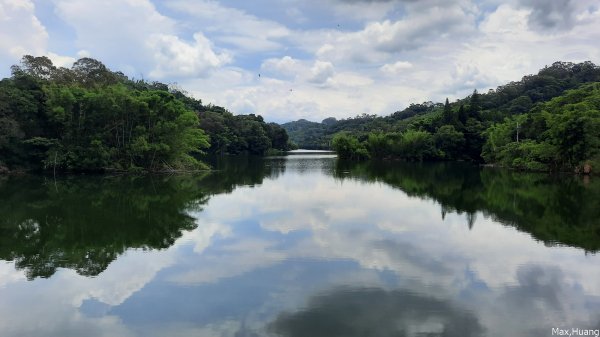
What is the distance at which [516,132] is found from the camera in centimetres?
5166

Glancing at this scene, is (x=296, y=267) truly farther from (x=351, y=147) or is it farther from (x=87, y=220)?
(x=351, y=147)

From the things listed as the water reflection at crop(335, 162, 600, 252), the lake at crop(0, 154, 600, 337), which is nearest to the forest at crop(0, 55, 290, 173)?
the lake at crop(0, 154, 600, 337)

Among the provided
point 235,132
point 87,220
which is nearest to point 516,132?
point 87,220

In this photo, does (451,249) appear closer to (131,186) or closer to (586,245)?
(586,245)

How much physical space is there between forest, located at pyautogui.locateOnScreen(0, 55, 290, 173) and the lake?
1501 cm

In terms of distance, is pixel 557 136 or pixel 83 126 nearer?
pixel 83 126

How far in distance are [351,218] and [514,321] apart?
1007 centimetres

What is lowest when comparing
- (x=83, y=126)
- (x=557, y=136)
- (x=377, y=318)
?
(x=377, y=318)

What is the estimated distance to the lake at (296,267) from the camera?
7.67 meters

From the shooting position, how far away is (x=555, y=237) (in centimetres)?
1438

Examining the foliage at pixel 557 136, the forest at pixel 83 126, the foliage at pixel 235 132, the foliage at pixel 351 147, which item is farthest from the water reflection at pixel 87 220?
the foliage at pixel 235 132

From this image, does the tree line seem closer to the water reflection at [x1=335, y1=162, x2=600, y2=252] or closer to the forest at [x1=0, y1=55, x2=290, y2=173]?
the water reflection at [x1=335, y1=162, x2=600, y2=252]

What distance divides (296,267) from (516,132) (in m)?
48.5

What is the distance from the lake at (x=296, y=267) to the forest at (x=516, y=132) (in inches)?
732
